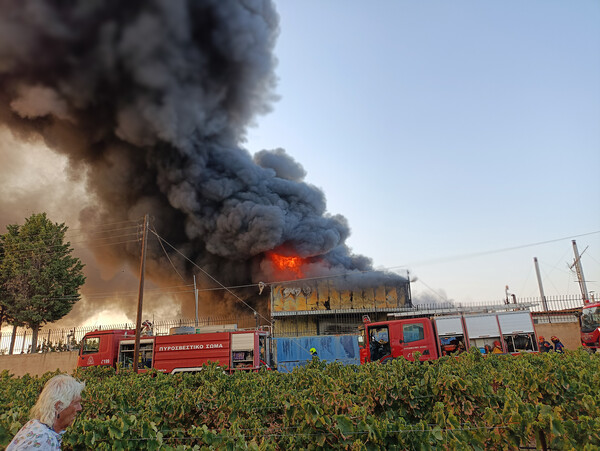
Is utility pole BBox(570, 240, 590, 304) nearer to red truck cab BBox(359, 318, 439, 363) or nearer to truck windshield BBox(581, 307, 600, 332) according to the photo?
Result: truck windshield BBox(581, 307, 600, 332)

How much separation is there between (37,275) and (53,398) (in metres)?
30.5

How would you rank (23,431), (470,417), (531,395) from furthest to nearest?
(531,395) < (470,417) < (23,431)

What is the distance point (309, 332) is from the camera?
32.8m

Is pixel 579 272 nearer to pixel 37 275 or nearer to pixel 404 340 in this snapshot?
pixel 404 340

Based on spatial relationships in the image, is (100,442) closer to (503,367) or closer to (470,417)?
(470,417)

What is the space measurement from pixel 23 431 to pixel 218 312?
34.3m

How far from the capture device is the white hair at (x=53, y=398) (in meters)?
2.99

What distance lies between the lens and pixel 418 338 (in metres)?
16.4

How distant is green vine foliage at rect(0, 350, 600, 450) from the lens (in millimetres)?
4242

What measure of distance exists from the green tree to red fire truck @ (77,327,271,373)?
1093 centimetres

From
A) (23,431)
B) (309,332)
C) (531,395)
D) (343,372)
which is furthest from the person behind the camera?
(309,332)

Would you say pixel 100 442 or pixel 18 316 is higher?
pixel 18 316

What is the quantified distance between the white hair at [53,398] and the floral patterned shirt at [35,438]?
0.06 meters

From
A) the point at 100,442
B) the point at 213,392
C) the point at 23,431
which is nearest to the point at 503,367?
the point at 213,392
